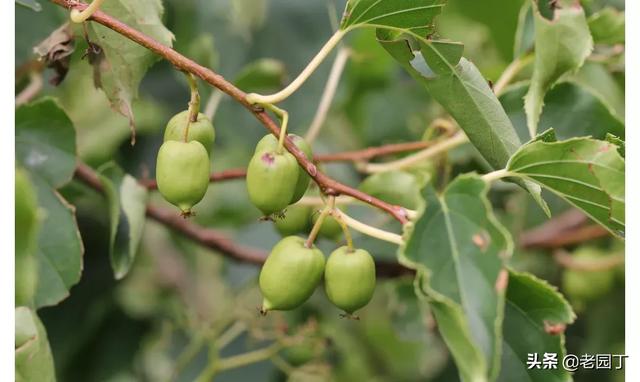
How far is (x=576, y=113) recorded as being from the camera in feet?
3.85

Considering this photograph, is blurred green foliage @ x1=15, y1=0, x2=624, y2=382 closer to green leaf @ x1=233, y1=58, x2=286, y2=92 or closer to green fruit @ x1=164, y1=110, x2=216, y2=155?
green leaf @ x1=233, y1=58, x2=286, y2=92

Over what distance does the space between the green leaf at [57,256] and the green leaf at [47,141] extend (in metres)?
0.06

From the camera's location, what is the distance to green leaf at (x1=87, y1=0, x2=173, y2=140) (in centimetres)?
101

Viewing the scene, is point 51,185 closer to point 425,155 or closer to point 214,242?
point 214,242

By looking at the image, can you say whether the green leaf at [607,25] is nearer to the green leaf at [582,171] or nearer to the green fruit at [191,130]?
the green leaf at [582,171]

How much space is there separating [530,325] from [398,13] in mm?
340

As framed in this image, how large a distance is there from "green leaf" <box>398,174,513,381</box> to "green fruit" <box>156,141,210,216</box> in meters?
0.20

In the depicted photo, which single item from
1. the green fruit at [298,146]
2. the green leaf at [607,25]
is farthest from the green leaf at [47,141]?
the green leaf at [607,25]

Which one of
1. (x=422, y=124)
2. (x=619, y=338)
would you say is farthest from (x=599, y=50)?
(x=619, y=338)

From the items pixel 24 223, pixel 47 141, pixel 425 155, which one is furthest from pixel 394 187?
pixel 24 223

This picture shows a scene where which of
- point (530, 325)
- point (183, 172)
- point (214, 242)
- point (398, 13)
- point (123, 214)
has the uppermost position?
point (398, 13)

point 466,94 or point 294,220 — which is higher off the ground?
point 466,94

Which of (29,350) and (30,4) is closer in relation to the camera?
(29,350)

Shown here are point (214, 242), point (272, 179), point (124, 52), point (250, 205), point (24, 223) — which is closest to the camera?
point (24, 223)
